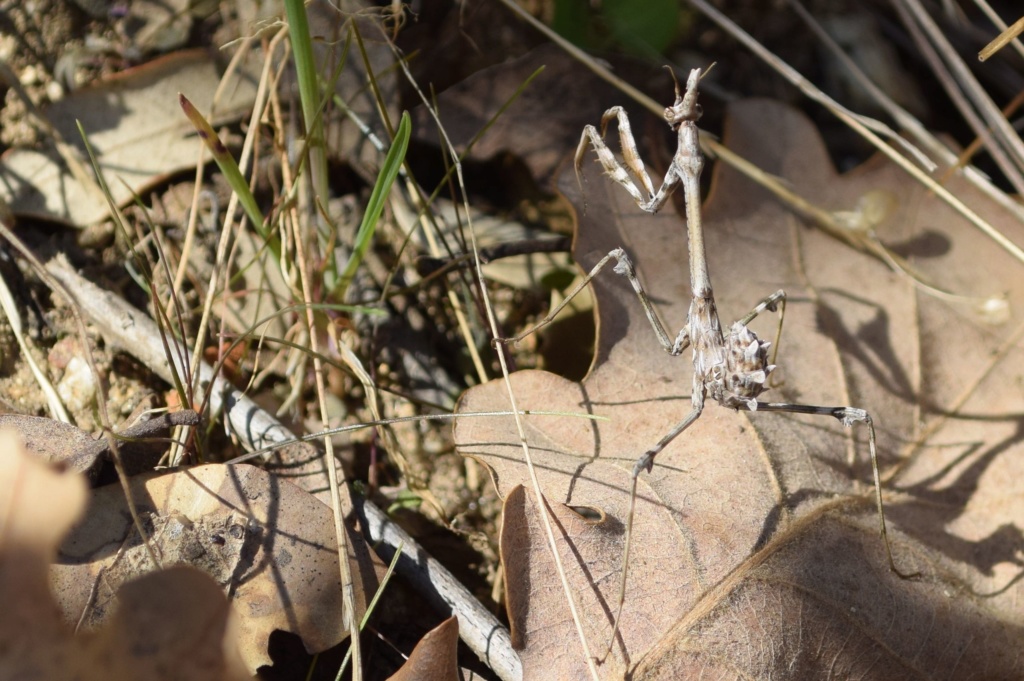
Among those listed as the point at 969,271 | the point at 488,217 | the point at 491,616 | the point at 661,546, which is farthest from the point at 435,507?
the point at 969,271

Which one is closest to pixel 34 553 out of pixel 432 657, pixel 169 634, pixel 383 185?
pixel 169 634

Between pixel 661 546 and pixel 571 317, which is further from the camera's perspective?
pixel 571 317

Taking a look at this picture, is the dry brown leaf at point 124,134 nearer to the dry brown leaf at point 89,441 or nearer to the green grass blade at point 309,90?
the green grass blade at point 309,90

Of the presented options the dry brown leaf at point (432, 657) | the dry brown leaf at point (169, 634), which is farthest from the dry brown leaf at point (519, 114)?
the dry brown leaf at point (169, 634)

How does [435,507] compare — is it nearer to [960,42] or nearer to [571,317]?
[571,317]

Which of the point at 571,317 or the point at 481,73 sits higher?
the point at 481,73

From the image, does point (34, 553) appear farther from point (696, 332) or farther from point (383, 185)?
point (696, 332)
